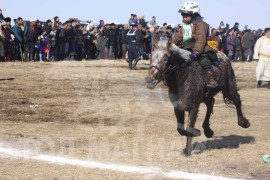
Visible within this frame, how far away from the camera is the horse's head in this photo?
8.68 metres

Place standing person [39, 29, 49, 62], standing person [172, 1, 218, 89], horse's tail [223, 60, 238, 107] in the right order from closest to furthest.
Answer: standing person [172, 1, 218, 89] < horse's tail [223, 60, 238, 107] < standing person [39, 29, 49, 62]

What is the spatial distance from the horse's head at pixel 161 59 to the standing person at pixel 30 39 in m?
20.1

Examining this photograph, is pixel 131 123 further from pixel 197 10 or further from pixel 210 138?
pixel 197 10

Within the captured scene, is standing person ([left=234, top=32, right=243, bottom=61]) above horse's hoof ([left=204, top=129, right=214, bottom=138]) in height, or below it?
below

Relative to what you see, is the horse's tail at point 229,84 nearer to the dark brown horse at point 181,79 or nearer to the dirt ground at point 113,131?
the dark brown horse at point 181,79

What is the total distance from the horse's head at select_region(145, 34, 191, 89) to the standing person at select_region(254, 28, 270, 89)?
12430 millimetres

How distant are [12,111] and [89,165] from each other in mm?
6058

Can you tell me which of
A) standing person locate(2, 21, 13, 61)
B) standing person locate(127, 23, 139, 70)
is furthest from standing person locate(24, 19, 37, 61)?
standing person locate(127, 23, 139, 70)

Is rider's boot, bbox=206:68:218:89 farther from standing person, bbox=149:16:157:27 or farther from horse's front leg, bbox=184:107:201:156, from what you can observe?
standing person, bbox=149:16:157:27

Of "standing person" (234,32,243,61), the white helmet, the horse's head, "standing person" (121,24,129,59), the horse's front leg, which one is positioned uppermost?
the white helmet

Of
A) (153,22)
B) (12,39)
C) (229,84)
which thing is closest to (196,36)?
(229,84)

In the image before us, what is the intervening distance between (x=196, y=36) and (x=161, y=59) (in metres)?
1.09

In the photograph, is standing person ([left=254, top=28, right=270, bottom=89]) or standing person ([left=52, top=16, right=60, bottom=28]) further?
standing person ([left=52, top=16, right=60, bottom=28])

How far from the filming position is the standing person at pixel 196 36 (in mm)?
9570
